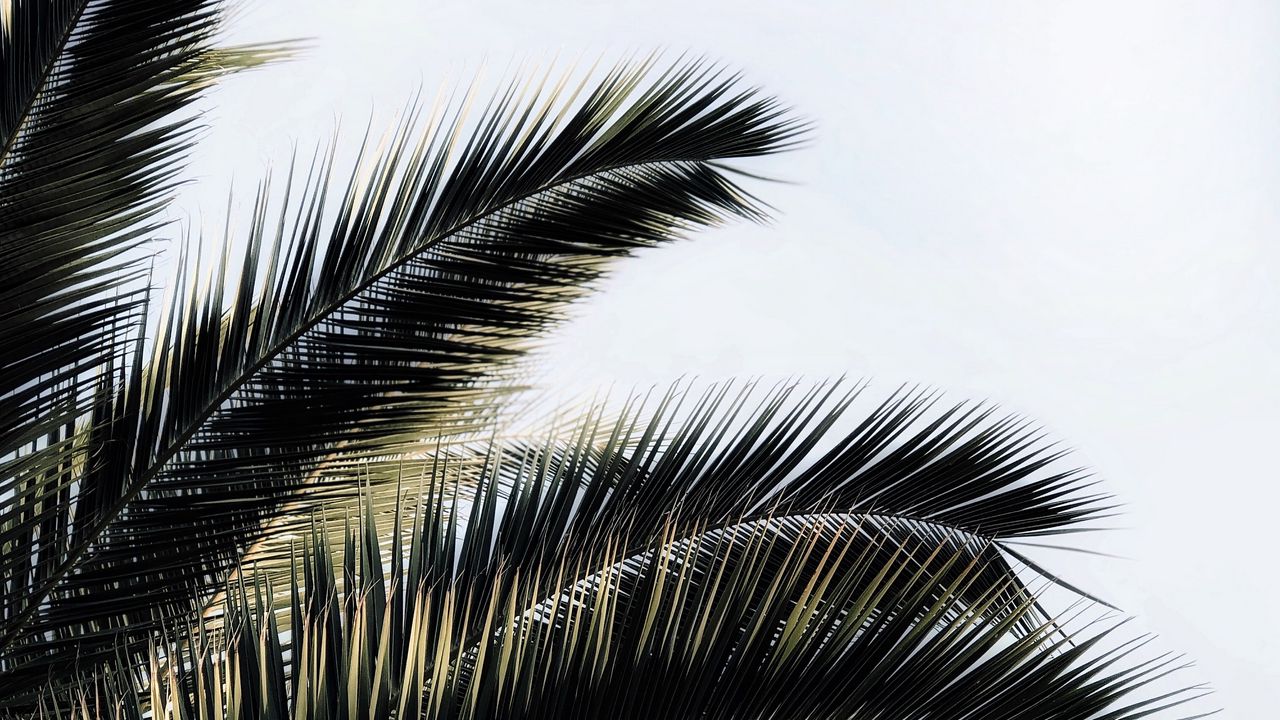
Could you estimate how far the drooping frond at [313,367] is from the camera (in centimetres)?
179

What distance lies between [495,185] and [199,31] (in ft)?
2.66

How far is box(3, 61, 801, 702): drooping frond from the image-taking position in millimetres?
1792

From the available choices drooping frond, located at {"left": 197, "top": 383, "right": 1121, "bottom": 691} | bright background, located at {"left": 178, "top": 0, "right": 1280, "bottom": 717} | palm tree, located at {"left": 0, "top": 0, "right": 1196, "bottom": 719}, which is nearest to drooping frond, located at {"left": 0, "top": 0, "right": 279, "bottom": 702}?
palm tree, located at {"left": 0, "top": 0, "right": 1196, "bottom": 719}

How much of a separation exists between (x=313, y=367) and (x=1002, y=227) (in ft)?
8.52

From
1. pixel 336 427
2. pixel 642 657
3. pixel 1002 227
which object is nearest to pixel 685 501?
pixel 642 657

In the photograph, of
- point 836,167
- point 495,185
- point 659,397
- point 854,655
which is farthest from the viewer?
point 836,167

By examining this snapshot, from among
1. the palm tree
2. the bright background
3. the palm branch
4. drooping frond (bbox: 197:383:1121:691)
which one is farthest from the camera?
the bright background

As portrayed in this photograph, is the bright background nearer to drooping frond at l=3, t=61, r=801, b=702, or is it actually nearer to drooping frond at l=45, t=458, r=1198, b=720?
drooping frond at l=3, t=61, r=801, b=702

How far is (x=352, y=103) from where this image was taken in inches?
123

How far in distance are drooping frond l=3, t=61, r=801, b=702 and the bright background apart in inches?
35.6

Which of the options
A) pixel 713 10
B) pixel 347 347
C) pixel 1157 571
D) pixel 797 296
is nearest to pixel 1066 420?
pixel 1157 571

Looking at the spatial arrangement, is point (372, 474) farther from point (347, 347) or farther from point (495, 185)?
point (495, 185)

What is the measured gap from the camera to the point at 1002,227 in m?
3.41

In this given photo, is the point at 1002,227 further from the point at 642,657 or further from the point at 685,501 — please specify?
the point at 642,657
